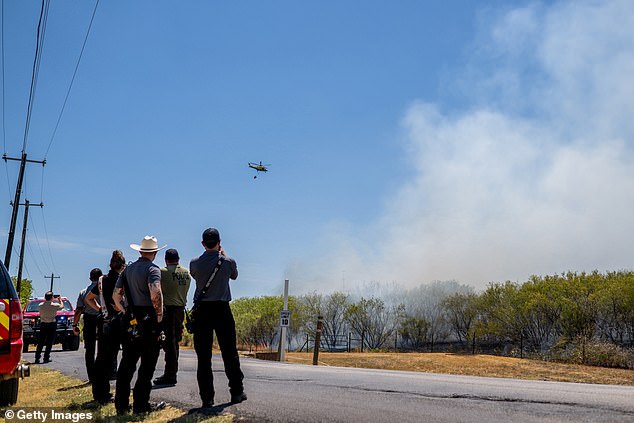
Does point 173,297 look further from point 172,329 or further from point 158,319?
point 158,319

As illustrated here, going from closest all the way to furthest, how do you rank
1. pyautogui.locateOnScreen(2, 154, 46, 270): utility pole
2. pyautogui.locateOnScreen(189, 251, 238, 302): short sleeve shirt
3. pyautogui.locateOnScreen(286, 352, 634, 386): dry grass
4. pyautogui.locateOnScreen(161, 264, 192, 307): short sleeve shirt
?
pyautogui.locateOnScreen(189, 251, 238, 302): short sleeve shirt
pyautogui.locateOnScreen(161, 264, 192, 307): short sleeve shirt
pyautogui.locateOnScreen(286, 352, 634, 386): dry grass
pyautogui.locateOnScreen(2, 154, 46, 270): utility pole

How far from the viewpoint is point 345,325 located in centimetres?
5306

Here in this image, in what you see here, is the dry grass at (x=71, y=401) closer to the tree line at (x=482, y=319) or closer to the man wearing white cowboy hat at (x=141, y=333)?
the man wearing white cowboy hat at (x=141, y=333)

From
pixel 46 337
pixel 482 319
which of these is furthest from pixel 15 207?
pixel 482 319

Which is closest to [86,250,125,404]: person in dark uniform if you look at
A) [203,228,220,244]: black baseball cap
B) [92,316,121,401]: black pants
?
[92,316,121,401]: black pants

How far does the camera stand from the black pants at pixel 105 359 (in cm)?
842

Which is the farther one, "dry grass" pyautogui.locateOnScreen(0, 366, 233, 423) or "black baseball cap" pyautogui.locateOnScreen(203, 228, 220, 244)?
"black baseball cap" pyautogui.locateOnScreen(203, 228, 220, 244)

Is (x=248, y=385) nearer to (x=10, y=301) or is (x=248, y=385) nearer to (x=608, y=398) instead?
(x=10, y=301)

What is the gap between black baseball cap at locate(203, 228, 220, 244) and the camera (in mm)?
7484

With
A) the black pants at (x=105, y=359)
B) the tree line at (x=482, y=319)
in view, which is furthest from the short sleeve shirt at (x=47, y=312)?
the tree line at (x=482, y=319)

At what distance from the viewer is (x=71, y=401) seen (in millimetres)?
8781

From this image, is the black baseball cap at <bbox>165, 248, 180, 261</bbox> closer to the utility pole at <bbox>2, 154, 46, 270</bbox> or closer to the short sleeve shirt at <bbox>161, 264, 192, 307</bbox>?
the short sleeve shirt at <bbox>161, 264, 192, 307</bbox>

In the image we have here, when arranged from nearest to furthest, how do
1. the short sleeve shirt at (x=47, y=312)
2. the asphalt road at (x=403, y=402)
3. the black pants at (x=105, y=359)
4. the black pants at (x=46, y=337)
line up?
the asphalt road at (x=403, y=402) → the black pants at (x=105, y=359) → the short sleeve shirt at (x=47, y=312) → the black pants at (x=46, y=337)

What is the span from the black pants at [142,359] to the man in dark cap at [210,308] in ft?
1.65
